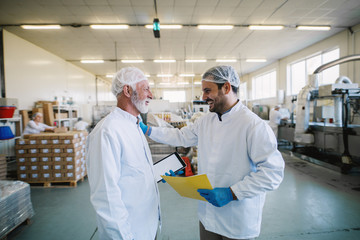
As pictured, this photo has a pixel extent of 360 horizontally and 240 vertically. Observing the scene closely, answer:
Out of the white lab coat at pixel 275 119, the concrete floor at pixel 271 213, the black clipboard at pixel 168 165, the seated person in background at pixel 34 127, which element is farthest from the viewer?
the white lab coat at pixel 275 119

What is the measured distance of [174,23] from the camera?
6.12 m

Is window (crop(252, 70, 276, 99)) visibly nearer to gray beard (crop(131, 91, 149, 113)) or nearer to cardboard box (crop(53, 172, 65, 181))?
cardboard box (crop(53, 172, 65, 181))

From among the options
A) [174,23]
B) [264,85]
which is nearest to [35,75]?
[174,23]

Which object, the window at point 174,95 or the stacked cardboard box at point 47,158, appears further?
the window at point 174,95

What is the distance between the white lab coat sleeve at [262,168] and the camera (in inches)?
44.5

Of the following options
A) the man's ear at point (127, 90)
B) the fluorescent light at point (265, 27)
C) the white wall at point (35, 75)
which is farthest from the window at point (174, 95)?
the man's ear at point (127, 90)

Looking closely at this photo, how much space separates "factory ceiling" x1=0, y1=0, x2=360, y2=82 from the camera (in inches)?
200

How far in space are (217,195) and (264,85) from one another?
13.7 metres

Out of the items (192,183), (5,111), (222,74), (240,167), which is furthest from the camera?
(5,111)

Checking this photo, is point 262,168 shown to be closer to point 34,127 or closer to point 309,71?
point 34,127

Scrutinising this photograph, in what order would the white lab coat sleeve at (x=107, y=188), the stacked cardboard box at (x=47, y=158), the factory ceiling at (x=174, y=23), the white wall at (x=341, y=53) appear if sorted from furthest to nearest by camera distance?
the white wall at (x=341, y=53) → the factory ceiling at (x=174, y=23) → the stacked cardboard box at (x=47, y=158) → the white lab coat sleeve at (x=107, y=188)

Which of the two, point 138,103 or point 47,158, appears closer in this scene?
point 138,103

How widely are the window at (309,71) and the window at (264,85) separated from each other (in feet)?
5.65

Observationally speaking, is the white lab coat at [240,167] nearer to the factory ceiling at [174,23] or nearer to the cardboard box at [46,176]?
the cardboard box at [46,176]
